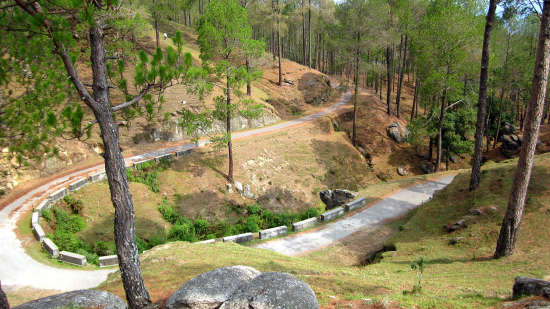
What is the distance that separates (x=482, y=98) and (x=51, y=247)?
1945 cm

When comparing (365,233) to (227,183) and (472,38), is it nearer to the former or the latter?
(227,183)

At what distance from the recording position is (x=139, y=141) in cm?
2322

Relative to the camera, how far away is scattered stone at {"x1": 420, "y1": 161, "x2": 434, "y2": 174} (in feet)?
96.7

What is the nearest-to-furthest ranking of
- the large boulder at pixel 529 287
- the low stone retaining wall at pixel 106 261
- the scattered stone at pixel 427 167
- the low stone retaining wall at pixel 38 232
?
1. the large boulder at pixel 529 287
2. the low stone retaining wall at pixel 106 261
3. the low stone retaining wall at pixel 38 232
4. the scattered stone at pixel 427 167

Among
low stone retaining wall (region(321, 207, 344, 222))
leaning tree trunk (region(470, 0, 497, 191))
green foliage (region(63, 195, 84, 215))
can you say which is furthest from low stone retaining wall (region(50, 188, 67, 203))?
leaning tree trunk (region(470, 0, 497, 191))

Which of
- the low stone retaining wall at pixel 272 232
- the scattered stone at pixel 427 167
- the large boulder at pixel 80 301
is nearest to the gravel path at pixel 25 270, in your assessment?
the large boulder at pixel 80 301

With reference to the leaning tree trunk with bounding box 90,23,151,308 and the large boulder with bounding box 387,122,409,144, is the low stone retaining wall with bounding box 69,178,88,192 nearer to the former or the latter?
the leaning tree trunk with bounding box 90,23,151,308

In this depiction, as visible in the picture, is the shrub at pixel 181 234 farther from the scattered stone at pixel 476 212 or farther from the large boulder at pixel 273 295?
the scattered stone at pixel 476 212

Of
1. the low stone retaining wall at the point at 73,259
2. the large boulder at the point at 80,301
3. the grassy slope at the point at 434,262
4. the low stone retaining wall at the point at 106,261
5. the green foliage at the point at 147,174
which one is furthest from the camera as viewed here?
the green foliage at the point at 147,174

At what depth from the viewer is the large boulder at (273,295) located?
5119 millimetres

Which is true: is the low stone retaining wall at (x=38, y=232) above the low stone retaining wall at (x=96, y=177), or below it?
below

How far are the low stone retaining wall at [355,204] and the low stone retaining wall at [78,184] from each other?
14.7 m

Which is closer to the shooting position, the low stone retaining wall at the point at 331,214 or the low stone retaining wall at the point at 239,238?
the low stone retaining wall at the point at 239,238

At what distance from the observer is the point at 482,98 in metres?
14.4
